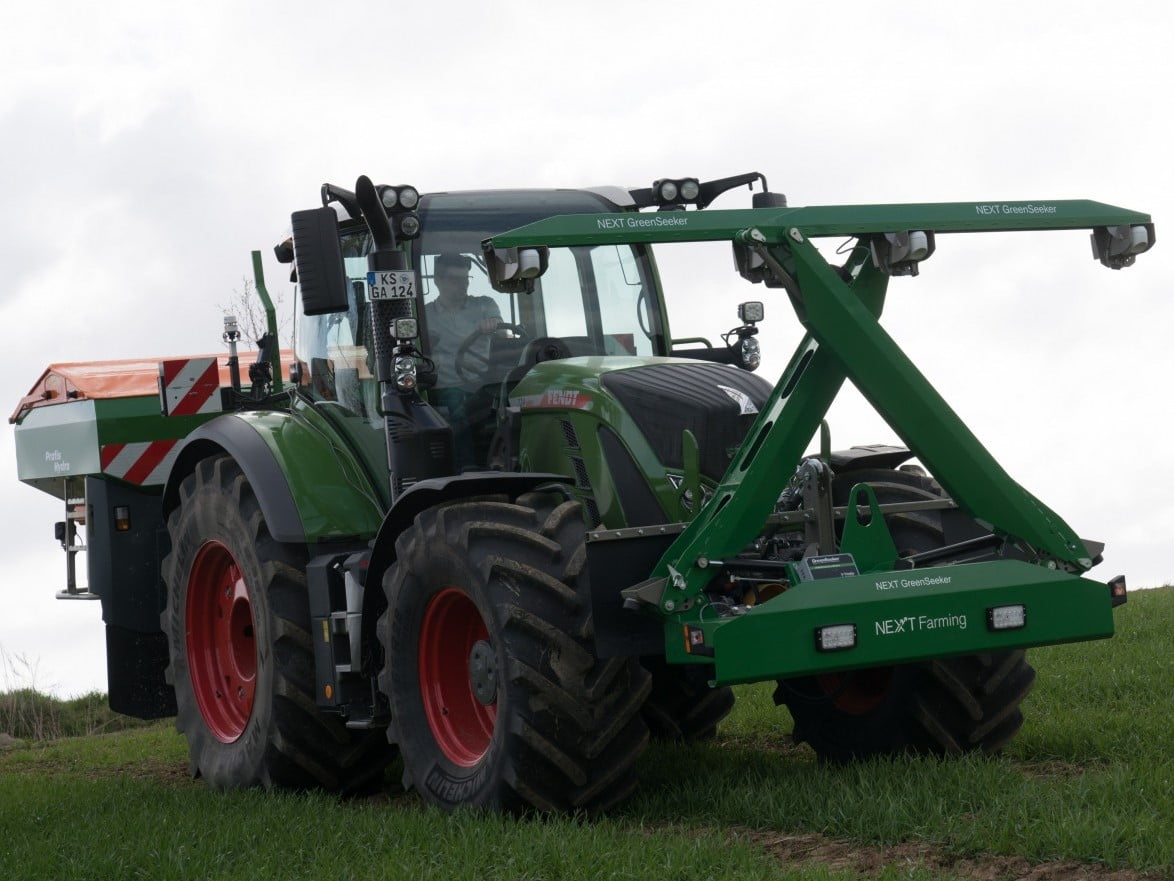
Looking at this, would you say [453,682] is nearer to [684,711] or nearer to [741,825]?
[741,825]

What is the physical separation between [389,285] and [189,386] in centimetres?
305

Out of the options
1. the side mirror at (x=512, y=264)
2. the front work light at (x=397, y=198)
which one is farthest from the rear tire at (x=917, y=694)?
the front work light at (x=397, y=198)

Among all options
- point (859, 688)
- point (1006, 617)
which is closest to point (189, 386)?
point (859, 688)

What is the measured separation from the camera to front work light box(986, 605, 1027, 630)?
21.8 ft

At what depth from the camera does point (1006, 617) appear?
6.68m

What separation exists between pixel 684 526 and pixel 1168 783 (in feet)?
7.02

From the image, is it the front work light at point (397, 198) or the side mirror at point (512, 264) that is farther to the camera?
the front work light at point (397, 198)

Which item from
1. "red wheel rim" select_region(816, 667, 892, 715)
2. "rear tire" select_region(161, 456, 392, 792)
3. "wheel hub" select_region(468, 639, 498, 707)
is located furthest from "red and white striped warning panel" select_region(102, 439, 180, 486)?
"red wheel rim" select_region(816, 667, 892, 715)

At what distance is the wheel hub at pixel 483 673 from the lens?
22.5ft

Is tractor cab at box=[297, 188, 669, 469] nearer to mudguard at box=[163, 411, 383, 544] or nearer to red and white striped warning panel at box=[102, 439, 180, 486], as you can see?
mudguard at box=[163, 411, 383, 544]

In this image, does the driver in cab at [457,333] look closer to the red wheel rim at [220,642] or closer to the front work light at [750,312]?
the front work light at [750,312]

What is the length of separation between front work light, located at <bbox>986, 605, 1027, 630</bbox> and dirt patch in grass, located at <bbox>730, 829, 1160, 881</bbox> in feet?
3.56

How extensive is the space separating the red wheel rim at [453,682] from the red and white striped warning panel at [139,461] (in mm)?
3660

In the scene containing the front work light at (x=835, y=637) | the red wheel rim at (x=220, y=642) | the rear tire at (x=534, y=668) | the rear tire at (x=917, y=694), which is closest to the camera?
the front work light at (x=835, y=637)
